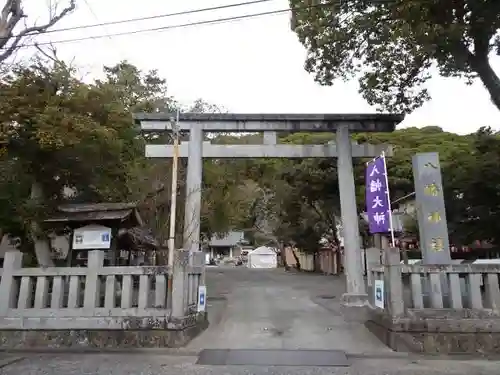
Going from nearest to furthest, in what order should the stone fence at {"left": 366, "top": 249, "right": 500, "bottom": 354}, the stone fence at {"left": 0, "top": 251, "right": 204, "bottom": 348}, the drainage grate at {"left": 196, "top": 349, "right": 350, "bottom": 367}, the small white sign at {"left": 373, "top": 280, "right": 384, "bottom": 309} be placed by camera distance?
the drainage grate at {"left": 196, "top": 349, "right": 350, "bottom": 367}, the stone fence at {"left": 366, "top": 249, "right": 500, "bottom": 354}, the stone fence at {"left": 0, "top": 251, "right": 204, "bottom": 348}, the small white sign at {"left": 373, "top": 280, "right": 384, "bottom": 309}

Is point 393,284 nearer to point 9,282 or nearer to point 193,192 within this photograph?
point 193,192

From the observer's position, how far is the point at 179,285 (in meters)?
8.16

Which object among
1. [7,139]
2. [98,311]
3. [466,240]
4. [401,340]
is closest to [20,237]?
[7,139]

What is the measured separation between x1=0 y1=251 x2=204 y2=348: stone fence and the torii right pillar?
16.5ft

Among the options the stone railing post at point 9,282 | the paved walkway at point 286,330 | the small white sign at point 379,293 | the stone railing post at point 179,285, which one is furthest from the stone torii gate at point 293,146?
the stone railing post at point 9,282

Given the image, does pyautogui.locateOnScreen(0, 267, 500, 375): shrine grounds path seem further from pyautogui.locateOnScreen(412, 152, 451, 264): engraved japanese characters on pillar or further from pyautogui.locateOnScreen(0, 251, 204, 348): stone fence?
pyautogui.locateOnScreen(412, 152, 451, 264): engraved japanese characters on pillar

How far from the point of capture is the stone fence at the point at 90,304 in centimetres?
799

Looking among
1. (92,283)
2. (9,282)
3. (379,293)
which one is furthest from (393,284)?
(9,282)

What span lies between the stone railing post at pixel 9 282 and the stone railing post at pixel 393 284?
23.0ft

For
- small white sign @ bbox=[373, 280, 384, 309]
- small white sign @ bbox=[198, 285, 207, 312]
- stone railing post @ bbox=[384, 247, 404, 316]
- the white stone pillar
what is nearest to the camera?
stone railing post @ bbox=[384, 247, 404, 316]

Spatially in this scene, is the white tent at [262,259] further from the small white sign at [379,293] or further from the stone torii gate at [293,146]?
the small white sign at [379,293]

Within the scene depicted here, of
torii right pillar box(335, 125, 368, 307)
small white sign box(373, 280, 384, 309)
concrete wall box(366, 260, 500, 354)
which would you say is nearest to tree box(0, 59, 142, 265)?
torii right pillar box(335, 125, 368, 307)

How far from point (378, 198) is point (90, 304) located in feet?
23.5

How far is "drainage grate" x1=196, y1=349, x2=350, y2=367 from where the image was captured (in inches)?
Result: 275
